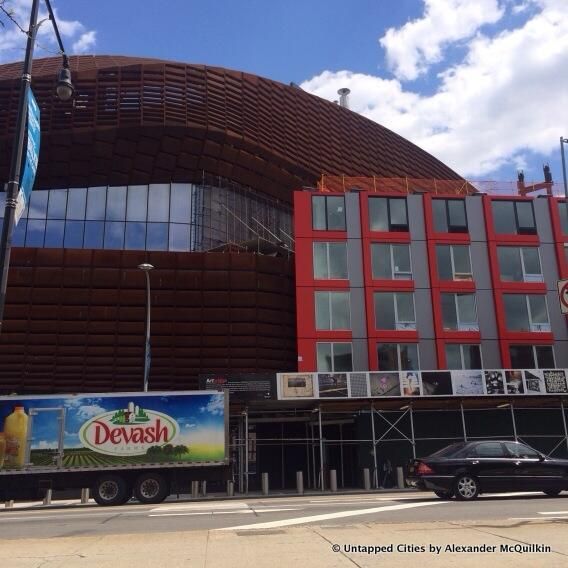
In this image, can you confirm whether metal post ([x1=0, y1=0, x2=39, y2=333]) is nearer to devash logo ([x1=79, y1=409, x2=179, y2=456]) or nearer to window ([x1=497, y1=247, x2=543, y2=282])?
devash logo ([x1=79, y1=409, x2=179, y2=456])

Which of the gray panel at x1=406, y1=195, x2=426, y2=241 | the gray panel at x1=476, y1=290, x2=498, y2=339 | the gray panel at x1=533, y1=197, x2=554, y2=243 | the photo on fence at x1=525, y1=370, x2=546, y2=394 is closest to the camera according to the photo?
the photo on fence at x1=525, y1=370, x2=546, y2=394

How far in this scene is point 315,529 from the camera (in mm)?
9227

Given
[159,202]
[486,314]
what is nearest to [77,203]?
[159,202]

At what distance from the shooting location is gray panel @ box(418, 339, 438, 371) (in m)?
31.3

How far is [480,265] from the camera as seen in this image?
3347 centimetres

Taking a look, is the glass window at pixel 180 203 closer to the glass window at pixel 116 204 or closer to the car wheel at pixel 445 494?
the glass window at pixel 116 204

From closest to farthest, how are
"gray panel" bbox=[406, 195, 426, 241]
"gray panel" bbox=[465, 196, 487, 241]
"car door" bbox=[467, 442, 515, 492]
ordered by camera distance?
"car door" bbox=[467, 442, 515, 492], "gray panel" bbox=[406, 195, 426, 241], "gray panel" bbox=[465, 196, 487, 241]

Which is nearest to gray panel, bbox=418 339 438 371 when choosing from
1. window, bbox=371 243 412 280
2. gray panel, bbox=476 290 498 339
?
gray panel, bbox=476 290 498 339

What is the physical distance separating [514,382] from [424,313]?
7.58 meters

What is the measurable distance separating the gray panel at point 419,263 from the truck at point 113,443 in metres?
17.1

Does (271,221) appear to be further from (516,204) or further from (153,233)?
(516,204)

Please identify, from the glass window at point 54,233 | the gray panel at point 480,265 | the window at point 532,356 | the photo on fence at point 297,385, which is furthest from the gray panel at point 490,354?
the glass window at point 54,233

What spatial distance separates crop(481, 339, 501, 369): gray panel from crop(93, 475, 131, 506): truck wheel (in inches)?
815

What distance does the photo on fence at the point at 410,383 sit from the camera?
24781 millimetres
